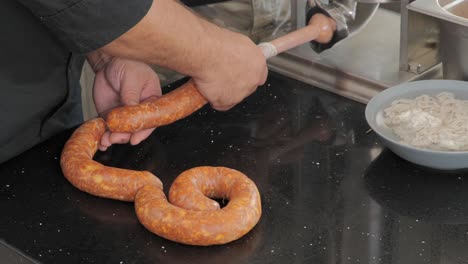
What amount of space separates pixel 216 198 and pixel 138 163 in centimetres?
22

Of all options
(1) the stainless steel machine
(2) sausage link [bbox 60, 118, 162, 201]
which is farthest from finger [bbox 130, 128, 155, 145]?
(1) the stainless steel machine

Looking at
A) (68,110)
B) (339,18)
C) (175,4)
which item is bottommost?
(68,110)

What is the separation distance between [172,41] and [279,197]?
0.35m

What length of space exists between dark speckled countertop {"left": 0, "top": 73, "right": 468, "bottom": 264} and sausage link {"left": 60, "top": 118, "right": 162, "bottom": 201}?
3 cm

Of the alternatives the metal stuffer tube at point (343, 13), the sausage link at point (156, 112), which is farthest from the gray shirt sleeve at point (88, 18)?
the metal stuffer tube at point (343, 13)

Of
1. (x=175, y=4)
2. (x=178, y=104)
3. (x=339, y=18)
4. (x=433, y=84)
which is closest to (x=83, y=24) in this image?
(x=175, y=4)

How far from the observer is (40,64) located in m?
1.72

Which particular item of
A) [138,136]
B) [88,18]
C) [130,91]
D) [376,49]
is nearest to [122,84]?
[130,91]

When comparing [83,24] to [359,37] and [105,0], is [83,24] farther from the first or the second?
[359,37]

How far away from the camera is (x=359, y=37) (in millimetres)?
2043

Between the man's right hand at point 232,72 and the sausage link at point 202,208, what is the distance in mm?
213

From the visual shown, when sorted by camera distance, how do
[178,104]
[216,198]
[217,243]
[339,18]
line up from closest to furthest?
[217,243]
[216,198]
[178,104]
[339,18]

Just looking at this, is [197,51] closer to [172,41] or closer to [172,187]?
[172,41]

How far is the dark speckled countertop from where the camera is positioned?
4.51 ft
